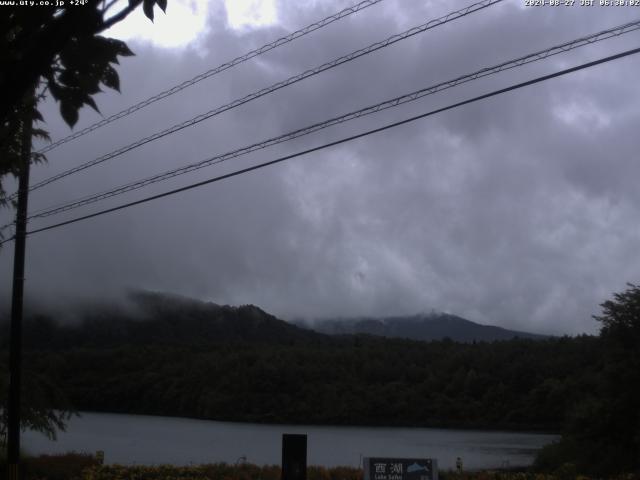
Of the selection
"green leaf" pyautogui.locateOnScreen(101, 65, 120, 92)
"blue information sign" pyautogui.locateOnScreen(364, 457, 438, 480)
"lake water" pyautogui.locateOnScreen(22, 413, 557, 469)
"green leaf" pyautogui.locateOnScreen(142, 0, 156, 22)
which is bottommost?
"blue information sign" pyautogui.locateOnScreen(364, 457, 438, 480)

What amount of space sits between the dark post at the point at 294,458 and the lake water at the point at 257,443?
13775 millimetres

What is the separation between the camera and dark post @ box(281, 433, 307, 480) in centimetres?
1116

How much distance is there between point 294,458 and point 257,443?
25910mm

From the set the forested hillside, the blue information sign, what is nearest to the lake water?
the forested hillside

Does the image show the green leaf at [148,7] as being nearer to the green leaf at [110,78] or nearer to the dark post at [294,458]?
the green leaf at [110,78]

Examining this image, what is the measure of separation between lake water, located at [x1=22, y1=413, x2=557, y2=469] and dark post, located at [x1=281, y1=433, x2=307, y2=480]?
1377 cm

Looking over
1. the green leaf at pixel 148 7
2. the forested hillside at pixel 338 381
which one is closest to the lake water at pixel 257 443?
the forested hillside at pixel 338 381

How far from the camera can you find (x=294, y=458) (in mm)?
11195

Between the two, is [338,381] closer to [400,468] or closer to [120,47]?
[400,468]

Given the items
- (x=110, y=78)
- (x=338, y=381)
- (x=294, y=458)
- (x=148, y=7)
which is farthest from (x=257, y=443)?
(x=148, y=7)

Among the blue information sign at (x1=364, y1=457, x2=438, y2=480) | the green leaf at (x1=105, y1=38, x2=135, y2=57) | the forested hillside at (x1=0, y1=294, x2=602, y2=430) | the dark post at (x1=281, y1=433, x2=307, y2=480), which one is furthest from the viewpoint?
the forested hillside at (x1=0, y1=294, x2=602, y2=430)

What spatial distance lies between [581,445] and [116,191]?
22967 mm

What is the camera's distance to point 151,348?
53.7 metres

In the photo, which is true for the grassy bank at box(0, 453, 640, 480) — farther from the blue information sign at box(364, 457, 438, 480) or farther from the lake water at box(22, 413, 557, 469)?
the lake water at box(22, 413, 557, 469)
